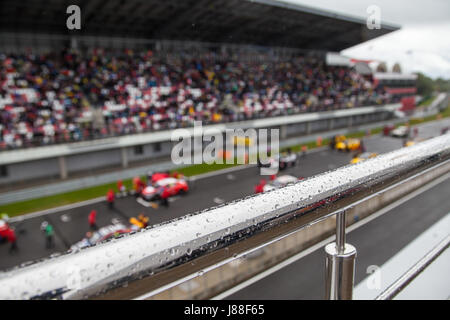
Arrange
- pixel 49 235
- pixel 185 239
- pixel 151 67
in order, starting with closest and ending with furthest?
pixel 185 239 < pixel 49 235 < pixel 151 67

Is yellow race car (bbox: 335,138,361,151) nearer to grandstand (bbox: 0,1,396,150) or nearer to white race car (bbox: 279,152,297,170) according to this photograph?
white race car (bbox: 279,152,297,170)

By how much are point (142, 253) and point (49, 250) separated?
20.6 feet

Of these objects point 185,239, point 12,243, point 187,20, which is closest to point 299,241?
point 185,239

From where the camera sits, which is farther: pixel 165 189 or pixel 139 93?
pixel 139 93

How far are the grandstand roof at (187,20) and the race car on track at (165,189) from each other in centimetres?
554

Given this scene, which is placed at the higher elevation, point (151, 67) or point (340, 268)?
point (151, 67)

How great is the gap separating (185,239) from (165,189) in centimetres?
767

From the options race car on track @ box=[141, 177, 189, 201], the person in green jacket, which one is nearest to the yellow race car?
race car on track @ box=[141, 177, 189, 201]

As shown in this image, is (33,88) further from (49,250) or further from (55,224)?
(49,250)

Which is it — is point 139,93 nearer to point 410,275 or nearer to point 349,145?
point 349,145

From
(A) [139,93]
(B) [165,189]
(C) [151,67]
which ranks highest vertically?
(C) [151,67]

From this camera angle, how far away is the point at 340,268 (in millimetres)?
553

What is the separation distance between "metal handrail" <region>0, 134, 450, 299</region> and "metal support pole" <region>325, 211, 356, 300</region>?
0.06 m

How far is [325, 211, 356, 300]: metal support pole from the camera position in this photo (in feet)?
1.81
